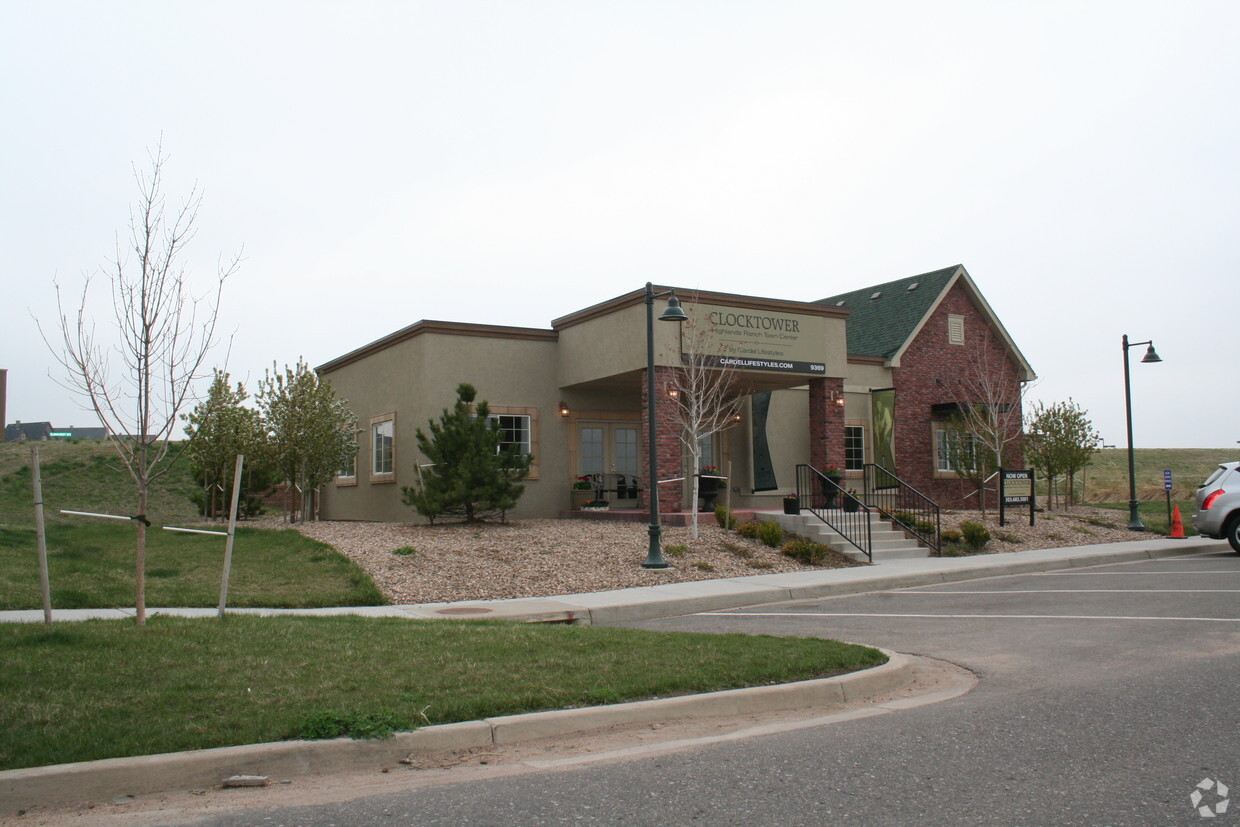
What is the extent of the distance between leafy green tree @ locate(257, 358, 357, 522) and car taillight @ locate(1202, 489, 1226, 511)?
1757cm

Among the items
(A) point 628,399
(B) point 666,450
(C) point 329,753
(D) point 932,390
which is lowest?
(C) point 329,753

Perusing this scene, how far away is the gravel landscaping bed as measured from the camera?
14320 millimetres

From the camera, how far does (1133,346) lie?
24219 millimetres

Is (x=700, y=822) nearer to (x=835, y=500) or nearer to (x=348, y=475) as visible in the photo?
(x=835, y=500)

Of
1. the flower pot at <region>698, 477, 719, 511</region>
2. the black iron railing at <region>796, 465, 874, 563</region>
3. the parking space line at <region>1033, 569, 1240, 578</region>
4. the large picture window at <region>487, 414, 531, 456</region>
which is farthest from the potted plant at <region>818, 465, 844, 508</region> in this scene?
the large picture window at <region>487, 414, 531, 456</region>

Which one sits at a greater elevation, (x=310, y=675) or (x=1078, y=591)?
(x=310, y=675)

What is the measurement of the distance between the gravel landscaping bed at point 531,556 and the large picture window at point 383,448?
3.33 metres

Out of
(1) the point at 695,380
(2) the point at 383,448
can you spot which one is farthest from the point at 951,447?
(2) the point at 383,448

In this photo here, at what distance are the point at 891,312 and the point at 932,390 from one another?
9.29 feet

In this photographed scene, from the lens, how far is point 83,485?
4056 cm

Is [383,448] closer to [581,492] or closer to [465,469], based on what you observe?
[581,492]

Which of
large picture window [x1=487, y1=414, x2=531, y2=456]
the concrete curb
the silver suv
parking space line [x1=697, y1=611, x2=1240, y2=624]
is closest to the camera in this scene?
the concrete curb

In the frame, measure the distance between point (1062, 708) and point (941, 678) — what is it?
4.70ft

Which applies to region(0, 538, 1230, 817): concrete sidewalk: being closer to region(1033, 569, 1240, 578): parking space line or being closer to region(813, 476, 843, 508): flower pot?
region(1033, 569, 1240, 578): parking space line
